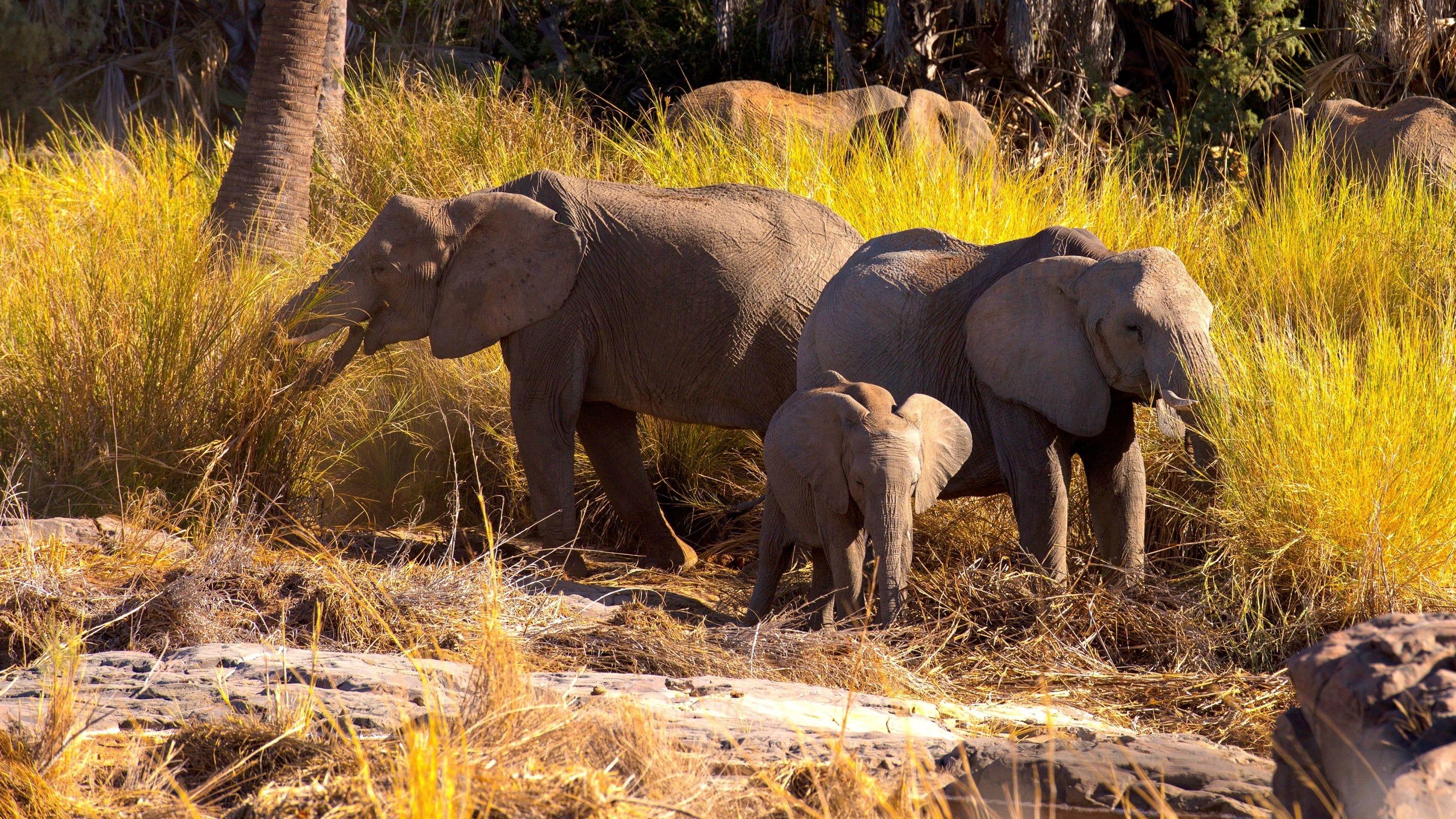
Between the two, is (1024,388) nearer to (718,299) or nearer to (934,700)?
(934,700)

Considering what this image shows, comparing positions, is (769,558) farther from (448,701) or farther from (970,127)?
(970,127)

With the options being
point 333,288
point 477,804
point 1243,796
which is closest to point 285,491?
point 333,288

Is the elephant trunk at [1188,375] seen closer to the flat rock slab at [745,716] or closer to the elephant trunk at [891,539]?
the elephant trunk at [891,539]

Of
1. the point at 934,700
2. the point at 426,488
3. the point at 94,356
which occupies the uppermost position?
the point at 94,356

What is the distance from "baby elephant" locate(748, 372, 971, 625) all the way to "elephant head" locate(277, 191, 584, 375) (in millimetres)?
1721

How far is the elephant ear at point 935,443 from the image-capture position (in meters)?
4.38

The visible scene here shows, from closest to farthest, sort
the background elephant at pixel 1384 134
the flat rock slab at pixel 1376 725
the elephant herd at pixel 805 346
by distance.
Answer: the flat rock slab at pixel 1376 725 < the elephant herd at pixel 805 346 < the background elephant at pixel 1384 134

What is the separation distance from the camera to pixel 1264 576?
4660mm

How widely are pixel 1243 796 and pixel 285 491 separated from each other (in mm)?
4010

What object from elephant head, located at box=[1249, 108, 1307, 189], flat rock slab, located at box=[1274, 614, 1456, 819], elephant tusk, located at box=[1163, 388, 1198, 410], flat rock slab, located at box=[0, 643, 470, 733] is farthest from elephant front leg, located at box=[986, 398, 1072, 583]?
elephant head, located at box=[1249, 108, 1307, 189]

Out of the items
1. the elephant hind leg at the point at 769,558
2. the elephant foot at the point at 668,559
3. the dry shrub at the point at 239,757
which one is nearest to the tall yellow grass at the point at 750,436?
the elephant foot at the point at 668,559

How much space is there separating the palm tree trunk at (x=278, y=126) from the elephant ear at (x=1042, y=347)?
498cm

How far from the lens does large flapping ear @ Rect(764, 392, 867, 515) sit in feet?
14.5

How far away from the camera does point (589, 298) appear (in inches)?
238
